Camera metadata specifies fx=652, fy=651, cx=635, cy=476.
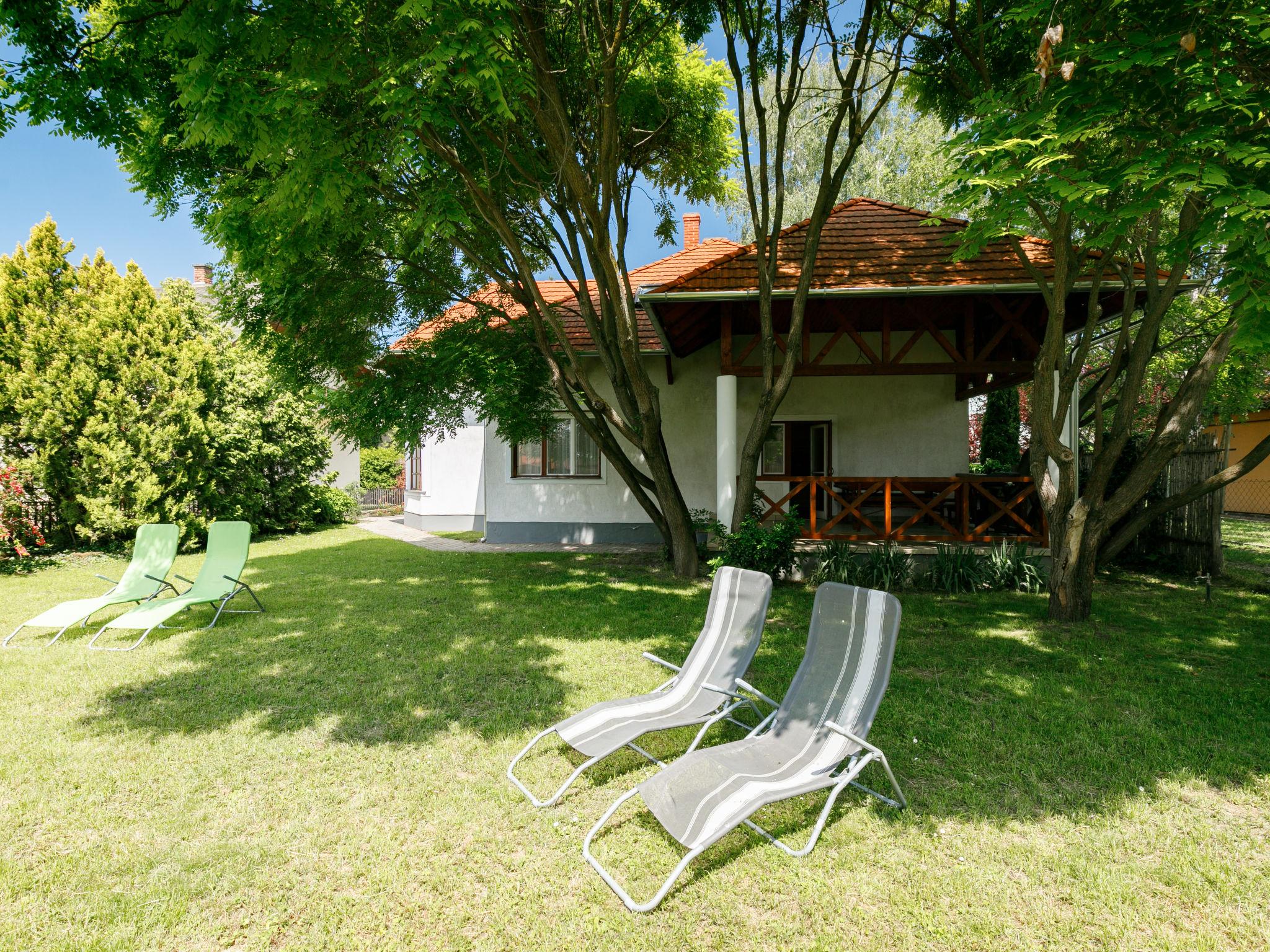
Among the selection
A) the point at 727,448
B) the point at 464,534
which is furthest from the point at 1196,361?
the point at 464,534

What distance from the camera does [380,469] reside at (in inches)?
1033

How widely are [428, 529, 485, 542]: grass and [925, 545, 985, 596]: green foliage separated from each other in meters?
9.94

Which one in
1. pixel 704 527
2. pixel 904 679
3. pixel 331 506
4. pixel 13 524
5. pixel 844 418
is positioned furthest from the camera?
pixel 331 506

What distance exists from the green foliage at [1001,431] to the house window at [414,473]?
1500 centimetres

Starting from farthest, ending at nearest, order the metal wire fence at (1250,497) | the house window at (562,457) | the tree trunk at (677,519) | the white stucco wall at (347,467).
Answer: the white stucco wall at (347,467), the metal wire fence at (1250,497), the house window at (562,457), the tree trunk at (677,519)

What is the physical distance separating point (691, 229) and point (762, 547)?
1165cm

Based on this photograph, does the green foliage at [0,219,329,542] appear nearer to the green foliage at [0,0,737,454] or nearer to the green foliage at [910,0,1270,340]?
the green foliage at [0,0,737,454]

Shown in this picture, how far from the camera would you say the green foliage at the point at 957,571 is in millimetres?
9148

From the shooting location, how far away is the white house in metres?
9.67

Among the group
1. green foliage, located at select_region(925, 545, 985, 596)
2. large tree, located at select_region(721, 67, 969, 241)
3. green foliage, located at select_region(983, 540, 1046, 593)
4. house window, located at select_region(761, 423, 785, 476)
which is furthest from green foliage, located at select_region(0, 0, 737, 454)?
large tree, located at select_region(721, 67, 969, 241)

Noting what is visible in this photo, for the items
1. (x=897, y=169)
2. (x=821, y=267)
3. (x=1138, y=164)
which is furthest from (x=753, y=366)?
(x=897, y=169)

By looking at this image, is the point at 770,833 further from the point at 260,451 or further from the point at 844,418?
the point at 260,451

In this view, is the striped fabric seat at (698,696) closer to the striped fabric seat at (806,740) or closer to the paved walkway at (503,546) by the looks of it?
the striped fabric seat at (806,740)

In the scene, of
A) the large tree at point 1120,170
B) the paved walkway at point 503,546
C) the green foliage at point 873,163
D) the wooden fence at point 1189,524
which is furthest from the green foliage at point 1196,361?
the paved walkway at point 503,546
